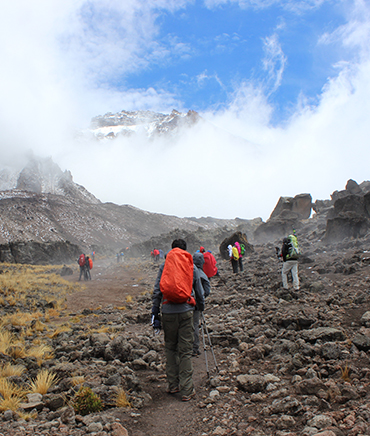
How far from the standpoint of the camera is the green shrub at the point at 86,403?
12.6 ft

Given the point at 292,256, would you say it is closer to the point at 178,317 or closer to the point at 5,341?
the point at 178,317

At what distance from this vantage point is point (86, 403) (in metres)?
3.86

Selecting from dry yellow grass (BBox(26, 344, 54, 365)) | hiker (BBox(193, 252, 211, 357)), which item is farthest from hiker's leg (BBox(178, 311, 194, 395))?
dry yellow grass (BBox(26, 344, 54, 365))

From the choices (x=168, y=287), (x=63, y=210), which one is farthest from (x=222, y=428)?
(x=63, y=210)

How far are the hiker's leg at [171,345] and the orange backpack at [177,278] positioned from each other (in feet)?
0.76

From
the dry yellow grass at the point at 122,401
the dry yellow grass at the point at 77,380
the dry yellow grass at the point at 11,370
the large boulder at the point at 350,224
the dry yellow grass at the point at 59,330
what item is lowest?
the dry yellow grass at the point at 59,330

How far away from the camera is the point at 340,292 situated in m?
8.50

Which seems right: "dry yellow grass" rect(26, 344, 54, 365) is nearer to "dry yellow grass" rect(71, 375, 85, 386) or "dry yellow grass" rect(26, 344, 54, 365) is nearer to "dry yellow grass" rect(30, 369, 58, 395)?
"dry yellow grass" rect(30, 369, 58, 395)

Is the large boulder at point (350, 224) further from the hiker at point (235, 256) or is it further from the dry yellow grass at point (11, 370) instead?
the dry yellow grass at point (11, 370)

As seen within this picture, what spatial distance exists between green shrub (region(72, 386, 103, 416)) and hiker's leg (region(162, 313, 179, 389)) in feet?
3.18

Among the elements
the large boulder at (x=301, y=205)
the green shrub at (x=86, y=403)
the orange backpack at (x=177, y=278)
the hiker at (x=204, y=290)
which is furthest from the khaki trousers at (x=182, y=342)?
the large boulder at (x=301, y=205)

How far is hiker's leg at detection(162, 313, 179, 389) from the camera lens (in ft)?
13.8

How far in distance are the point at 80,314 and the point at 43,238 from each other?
63610 millimetres

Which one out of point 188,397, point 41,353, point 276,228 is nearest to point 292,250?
point 188,397
